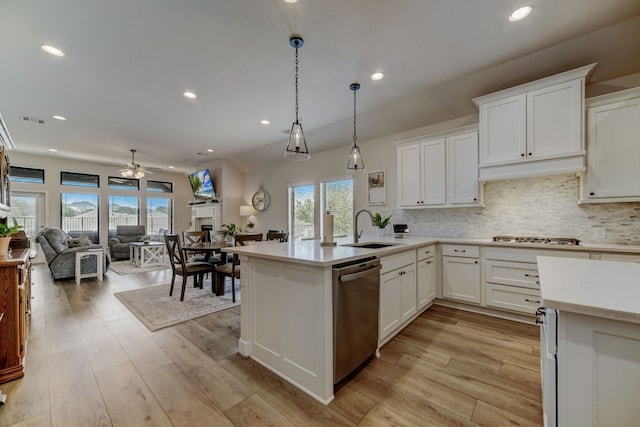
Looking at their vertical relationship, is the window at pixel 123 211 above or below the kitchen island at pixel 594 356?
above

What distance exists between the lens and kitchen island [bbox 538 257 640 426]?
873 millimetres

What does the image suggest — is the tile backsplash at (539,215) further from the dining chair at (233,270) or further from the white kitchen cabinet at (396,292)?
the dining chair at (233,270)

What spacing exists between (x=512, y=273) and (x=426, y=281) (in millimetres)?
948

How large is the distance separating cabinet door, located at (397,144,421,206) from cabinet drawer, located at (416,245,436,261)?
0.78 m

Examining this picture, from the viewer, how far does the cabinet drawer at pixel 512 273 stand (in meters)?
2.84

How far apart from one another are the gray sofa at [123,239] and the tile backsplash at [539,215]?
8332 millimetres

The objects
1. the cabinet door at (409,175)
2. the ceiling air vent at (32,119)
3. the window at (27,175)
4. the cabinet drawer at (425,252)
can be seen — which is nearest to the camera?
the cabinet drawer at (425,252)

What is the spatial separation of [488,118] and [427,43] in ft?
4.34

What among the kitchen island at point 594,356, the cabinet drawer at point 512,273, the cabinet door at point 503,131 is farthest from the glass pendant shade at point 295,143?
the cabinet drawer at point 512,273

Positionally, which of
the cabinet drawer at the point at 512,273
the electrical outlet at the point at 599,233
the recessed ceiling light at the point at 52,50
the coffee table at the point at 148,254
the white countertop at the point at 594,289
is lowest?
the coffee table at the point at 148,254

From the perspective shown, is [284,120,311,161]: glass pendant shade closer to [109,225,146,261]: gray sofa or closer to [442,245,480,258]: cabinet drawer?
[442,245,480,258]: cabinet drawer

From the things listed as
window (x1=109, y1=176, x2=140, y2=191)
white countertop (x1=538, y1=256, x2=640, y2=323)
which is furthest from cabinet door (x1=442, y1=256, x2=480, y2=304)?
window (x1=109, y1=176, x2=140, y2=191)

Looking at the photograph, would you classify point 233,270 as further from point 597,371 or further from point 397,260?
point 597,371

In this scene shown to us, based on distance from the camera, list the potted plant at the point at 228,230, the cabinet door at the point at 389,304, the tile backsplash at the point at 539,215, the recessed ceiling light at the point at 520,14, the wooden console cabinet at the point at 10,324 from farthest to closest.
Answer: the potted plant at the point at 228,230 → the tile backsplash at the point at 539,215 → the cabinet door at the point at 389,304 → the recessed ceiling light at the point at 520,14 → the wooden console cabinet at the point at 10,324
